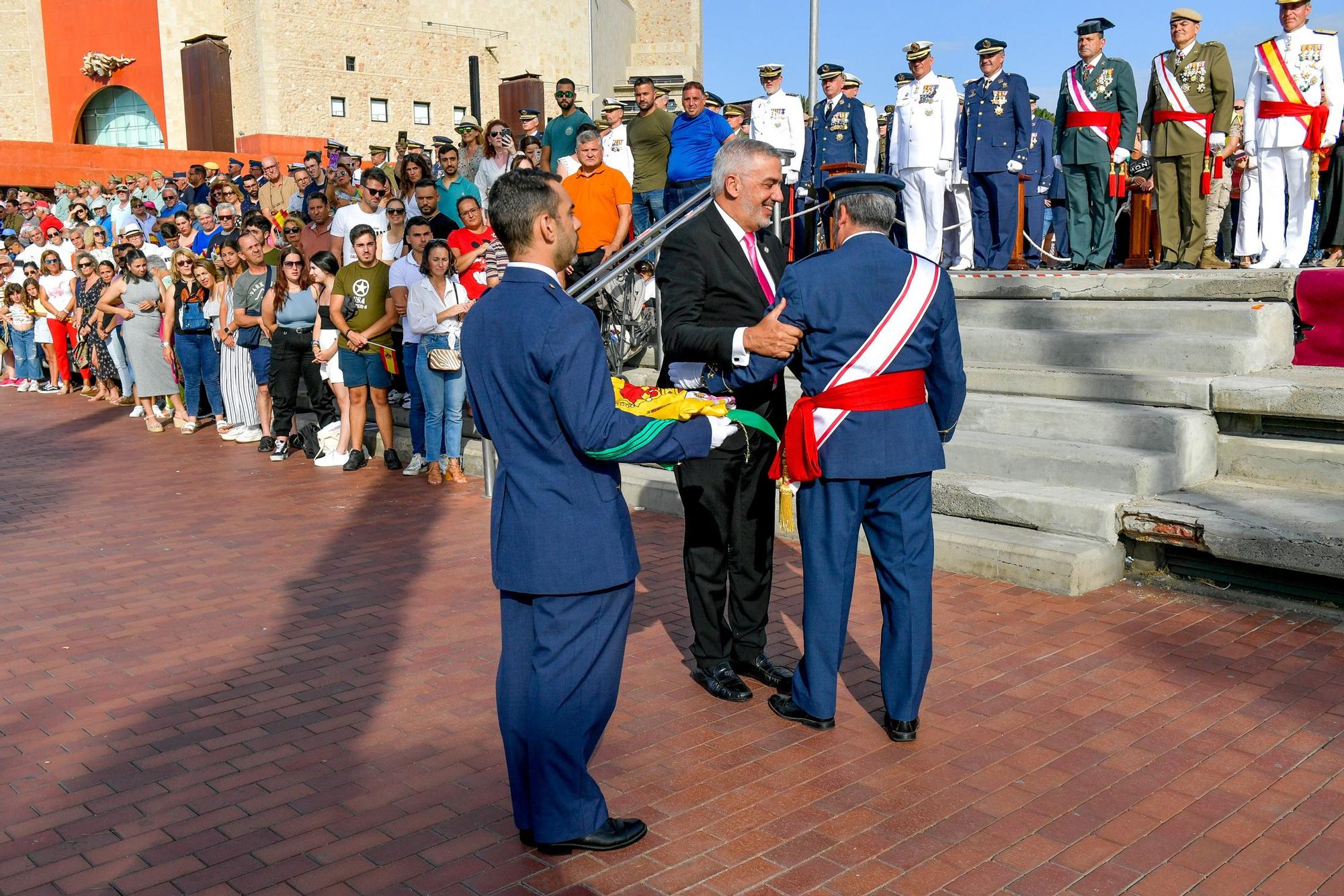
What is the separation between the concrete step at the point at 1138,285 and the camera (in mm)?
7438

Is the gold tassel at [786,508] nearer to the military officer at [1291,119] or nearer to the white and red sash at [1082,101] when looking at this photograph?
the military officer at [1291,119]

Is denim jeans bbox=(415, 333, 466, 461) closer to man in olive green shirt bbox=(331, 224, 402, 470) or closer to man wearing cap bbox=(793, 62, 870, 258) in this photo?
man in olive green shirt bbox=(331, 224, 402, 470)

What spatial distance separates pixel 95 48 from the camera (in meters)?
42.3

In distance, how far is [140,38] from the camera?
1682 inches

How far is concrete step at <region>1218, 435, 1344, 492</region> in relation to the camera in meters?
6.08

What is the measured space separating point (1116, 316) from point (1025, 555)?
272cm

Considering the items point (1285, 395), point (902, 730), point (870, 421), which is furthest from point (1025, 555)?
point (870, 421)

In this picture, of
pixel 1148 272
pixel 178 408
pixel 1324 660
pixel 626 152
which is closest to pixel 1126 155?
pixel 1148 272

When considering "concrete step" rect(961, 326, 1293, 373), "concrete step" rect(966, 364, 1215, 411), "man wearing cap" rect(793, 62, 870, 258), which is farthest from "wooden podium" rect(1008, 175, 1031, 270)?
"concrete step" rect(966, 364, 1215, 411)

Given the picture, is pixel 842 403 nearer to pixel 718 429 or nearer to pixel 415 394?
pixel 718 429

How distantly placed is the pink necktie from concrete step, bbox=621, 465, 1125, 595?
214 centimetres

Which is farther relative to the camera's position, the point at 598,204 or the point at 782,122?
the point at 782,122

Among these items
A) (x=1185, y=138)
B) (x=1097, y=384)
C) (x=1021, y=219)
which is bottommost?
(x=1097, y=384)

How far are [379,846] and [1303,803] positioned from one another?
2912mm
